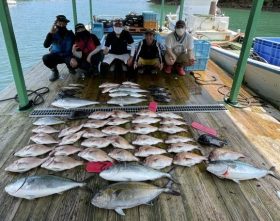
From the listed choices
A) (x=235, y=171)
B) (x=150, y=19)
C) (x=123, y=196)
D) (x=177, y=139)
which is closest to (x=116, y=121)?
(x=177, y=139)

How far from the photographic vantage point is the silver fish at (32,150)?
8.45ft

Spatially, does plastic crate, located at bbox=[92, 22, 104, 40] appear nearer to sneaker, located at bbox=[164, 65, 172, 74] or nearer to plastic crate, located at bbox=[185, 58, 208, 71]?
sneaker, located at bbox=[164, 65, 172, 74]

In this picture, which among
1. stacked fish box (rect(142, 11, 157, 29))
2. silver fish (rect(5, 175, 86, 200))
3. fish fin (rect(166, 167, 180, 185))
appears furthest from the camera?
stacked fish box (rect(142, 11, 157, 29))

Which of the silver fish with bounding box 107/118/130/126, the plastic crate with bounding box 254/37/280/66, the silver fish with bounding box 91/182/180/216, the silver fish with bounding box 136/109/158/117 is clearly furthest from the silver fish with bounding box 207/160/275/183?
the plastic crate with bounding box 254/37/280/66

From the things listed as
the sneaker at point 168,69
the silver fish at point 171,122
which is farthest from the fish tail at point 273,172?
the sneaker at point 168,69

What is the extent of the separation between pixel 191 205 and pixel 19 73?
2.90 metres

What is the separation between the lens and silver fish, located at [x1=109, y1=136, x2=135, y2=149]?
272 centimetres

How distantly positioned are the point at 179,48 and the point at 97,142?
316 centimetres

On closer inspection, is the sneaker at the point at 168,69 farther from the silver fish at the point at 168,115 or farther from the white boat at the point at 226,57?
the silver fish at the point at 168,115

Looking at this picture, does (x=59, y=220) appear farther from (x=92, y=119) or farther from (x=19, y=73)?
(x=19, y=73)

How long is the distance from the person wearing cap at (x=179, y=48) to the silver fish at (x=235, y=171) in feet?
9.86

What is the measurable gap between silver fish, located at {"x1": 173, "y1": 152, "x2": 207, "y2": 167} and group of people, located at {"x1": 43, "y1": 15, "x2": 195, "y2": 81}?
2859 mm

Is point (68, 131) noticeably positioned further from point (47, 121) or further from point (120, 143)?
point (120, 143)

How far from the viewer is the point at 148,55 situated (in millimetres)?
5113
